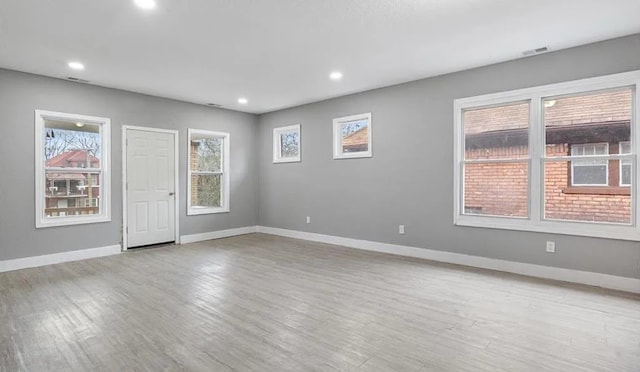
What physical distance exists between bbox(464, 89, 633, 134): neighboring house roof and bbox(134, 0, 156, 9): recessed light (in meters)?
3.92

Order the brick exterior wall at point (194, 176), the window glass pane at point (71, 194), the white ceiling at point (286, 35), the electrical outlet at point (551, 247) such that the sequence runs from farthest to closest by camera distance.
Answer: the brick exterior wall at point (194, 176) < the window glass pane at point (71, 194) < the electrical outlet at point (551, 247) < the white ceiling at point (286, 35)

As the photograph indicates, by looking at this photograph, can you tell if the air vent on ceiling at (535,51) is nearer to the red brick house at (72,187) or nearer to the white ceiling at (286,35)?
the white ceiling at (286,35)

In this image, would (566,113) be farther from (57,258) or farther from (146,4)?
(57,258)

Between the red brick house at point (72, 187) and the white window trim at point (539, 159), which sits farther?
the red brick house at point (72, 187)

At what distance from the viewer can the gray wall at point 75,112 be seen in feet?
14.6

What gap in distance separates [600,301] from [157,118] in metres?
6.53

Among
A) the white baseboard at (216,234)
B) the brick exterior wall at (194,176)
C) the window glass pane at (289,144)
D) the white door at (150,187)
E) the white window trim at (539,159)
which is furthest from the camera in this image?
the window glass pane at (289,144)

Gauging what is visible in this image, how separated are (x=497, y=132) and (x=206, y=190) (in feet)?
17.1

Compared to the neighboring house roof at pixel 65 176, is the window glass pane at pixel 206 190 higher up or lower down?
lower down

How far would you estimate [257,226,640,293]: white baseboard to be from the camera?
11.7 feet

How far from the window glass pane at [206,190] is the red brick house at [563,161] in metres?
4.72

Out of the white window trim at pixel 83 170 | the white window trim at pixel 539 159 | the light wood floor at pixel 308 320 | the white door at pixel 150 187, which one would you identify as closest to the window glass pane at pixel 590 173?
the white window trim at pixel 539 159

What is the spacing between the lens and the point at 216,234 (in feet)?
22.2

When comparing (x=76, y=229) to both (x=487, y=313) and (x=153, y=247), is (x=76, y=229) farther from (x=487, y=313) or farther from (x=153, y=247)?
(x=487, y=313)
